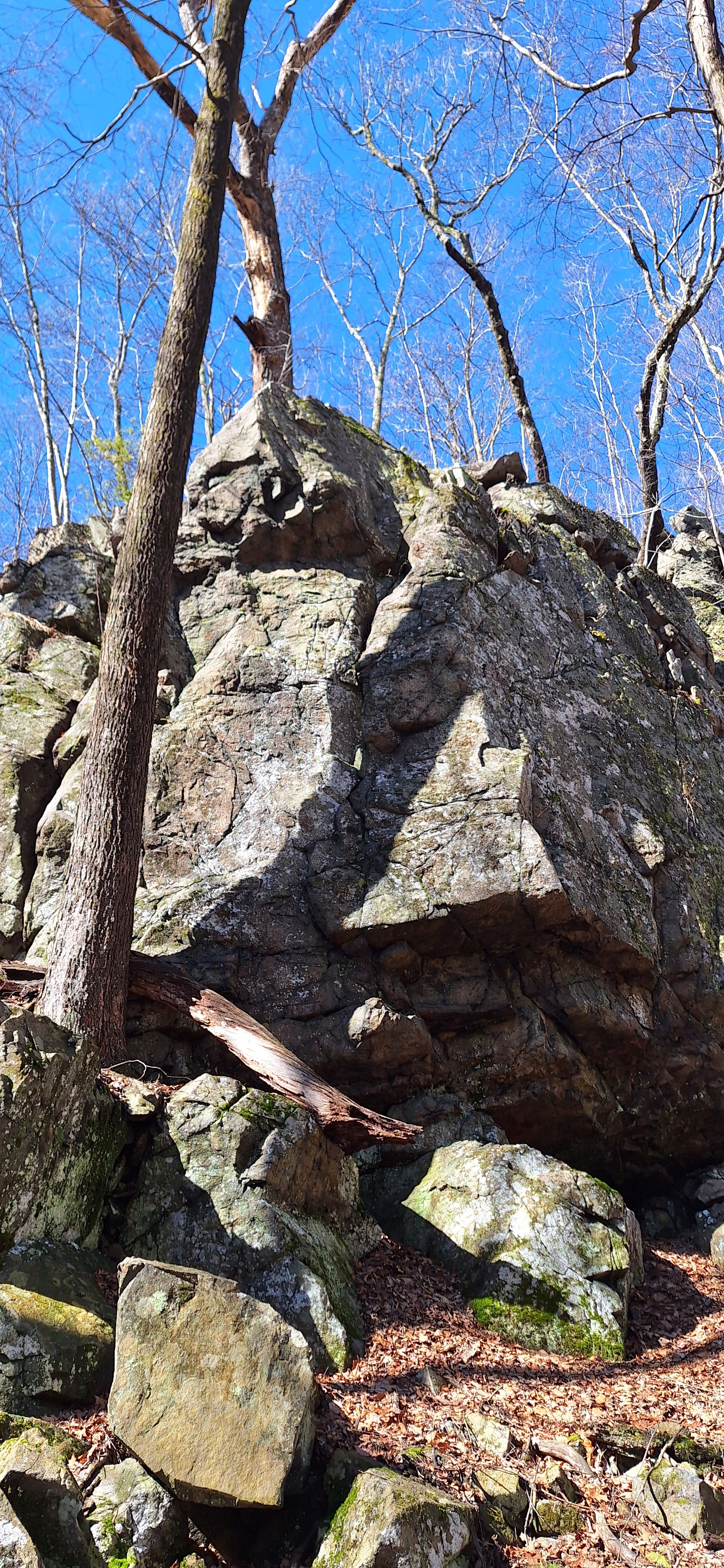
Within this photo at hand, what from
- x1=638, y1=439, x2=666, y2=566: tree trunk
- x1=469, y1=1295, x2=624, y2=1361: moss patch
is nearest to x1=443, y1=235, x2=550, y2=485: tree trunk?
x1=638, y1=439, x2=666, y2=566: tree trunk

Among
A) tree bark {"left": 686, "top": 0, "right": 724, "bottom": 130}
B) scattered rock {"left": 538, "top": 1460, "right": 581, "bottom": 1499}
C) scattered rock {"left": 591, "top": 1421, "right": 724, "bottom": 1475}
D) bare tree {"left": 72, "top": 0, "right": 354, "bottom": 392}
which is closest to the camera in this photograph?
scattered rock {"left": 538, "top": 1460, "right": 581, "bottom": 1499}

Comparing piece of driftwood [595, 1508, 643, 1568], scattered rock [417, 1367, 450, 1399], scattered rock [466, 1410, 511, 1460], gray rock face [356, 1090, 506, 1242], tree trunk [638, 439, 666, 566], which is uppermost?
tree trunk [638, 439, 666, 566]

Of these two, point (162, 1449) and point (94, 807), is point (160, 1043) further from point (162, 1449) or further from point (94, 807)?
point (162, 1449)

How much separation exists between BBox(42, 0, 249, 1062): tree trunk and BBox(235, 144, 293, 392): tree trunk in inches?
168

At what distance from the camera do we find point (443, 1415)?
5.03m

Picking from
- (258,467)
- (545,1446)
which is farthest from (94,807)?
(258,467)

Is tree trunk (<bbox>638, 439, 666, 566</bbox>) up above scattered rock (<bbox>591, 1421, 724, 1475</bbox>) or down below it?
above

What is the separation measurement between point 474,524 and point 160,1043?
722 centimetres

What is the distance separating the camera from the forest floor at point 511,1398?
4.27 metres

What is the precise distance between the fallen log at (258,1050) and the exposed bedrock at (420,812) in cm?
34

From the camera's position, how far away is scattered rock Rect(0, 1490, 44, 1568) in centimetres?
318

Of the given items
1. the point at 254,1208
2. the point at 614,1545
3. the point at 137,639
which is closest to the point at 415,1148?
the point at 254,1208

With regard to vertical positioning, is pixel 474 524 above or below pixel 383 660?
above

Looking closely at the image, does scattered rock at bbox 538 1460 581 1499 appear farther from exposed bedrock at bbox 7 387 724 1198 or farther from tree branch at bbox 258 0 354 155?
tree branch at bbox 258 0 354 155
